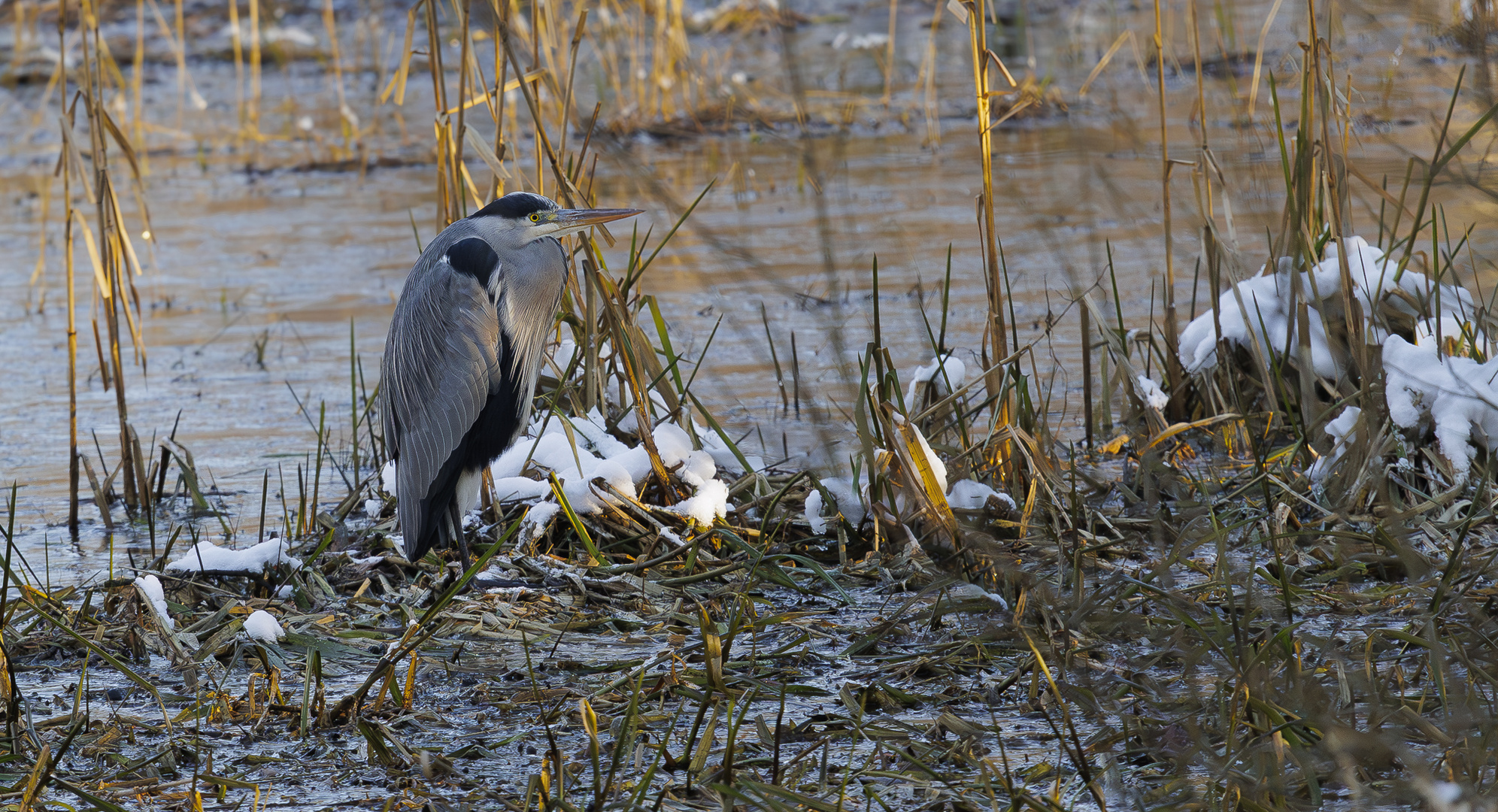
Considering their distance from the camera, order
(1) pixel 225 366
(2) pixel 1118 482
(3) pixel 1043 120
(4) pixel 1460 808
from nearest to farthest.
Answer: (4) pixel 1460 808
(2) pixel 1118 482
(1) pixel 225 366
(3) pixel 1043 120

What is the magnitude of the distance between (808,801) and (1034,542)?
127 cm

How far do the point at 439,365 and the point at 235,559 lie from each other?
658mm

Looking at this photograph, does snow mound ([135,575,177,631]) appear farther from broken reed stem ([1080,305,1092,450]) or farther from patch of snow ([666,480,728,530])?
broken reed stem ([1080,305,1092,450])

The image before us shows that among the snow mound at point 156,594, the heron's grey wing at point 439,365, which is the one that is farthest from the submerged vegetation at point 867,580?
the heron's grey wing at point 439,365

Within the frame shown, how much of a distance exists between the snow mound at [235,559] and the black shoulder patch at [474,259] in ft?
Result: 2.50

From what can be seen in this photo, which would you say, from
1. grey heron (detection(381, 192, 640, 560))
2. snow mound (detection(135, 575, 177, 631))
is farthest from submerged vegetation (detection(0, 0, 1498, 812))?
grey heron (detection(381, 192, 640, 560))

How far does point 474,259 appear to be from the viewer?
11.2 feet

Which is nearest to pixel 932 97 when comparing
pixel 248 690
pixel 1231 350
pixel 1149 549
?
pixel 1231 350

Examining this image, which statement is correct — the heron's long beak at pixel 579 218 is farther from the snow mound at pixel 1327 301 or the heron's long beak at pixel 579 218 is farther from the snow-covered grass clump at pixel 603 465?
the snow mound at pixel 1327 301

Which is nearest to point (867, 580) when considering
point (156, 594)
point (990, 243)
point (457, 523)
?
point (990, 243)

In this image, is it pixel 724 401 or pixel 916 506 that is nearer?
pixel 916 506

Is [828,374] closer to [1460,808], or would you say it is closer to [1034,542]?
[1034,542]

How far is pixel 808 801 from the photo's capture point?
2.00 meters

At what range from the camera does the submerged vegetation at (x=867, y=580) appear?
6.84ft
